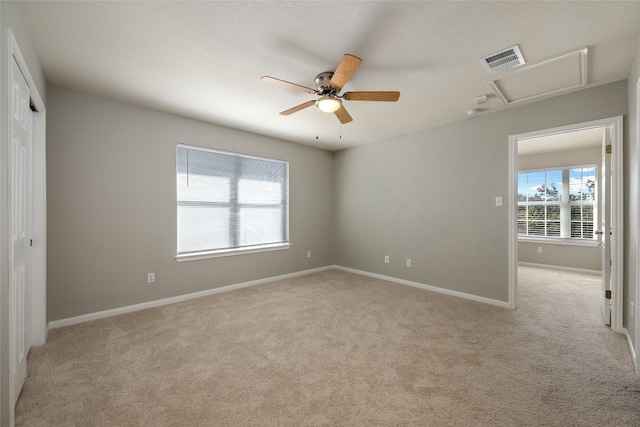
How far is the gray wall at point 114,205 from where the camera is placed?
290 centimetres

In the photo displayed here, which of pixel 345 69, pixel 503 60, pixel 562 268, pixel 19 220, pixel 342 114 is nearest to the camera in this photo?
pixel 19 220

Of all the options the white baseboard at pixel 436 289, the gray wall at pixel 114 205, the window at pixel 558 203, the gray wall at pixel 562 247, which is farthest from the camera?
the window at pixel 558 203

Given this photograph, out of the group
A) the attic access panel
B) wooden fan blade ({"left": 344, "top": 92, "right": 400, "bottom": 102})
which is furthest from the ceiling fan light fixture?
the attic access panel

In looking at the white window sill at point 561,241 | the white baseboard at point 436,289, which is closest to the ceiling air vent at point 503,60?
the white baseboard at point 436,289

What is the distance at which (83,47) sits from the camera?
7.14 feet

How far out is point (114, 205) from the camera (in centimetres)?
321

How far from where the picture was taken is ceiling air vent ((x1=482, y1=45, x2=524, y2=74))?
7.24 feet

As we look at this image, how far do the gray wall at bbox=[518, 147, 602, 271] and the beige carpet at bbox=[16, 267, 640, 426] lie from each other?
283cm

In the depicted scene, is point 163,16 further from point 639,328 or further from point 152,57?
point 639,328

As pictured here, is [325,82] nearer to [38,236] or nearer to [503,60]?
[503,60]

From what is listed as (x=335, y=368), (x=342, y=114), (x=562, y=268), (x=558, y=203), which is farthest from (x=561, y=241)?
(x=335, y=368)

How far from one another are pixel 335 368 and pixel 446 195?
9.91 ft

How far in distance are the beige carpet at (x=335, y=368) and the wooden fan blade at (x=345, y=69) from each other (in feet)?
7.41

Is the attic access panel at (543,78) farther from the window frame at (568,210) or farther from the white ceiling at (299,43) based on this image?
the window frame at (568,210)
